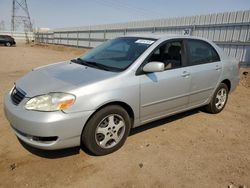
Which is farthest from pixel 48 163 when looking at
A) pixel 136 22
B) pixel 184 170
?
pixel 136 22

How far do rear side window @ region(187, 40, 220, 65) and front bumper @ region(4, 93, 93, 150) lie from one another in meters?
2.32

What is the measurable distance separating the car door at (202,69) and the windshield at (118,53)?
947 millimetres

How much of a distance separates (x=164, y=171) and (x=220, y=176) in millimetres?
693

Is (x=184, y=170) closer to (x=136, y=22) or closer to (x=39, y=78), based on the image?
(x=39, y=78)

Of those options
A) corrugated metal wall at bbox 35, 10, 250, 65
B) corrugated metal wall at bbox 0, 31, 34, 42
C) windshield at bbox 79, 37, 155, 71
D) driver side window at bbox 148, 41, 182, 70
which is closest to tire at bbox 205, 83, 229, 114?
driver side window at bbox 148, 41, 182, 70

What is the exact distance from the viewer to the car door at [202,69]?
13.8ft

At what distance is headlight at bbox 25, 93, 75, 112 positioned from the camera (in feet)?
9.01

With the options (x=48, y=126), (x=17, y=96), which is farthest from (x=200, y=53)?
(x=17, y=96)

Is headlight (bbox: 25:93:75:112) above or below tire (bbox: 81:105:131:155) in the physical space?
above

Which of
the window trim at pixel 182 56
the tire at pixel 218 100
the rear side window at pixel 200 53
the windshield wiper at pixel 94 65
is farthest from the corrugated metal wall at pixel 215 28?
the windshield wiper at pixel 94 65

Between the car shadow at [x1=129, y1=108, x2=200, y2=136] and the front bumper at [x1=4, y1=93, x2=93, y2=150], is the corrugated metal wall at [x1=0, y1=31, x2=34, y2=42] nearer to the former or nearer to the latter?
the car shadow at [x1=129, y1=108, x2=200, y2=136]

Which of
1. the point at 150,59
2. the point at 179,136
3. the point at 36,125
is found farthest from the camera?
the point at 179,136

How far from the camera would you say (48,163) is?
9.89 ft

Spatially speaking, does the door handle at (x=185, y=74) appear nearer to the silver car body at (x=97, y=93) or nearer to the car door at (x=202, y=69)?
the silver car body at (x=97, y=93)
